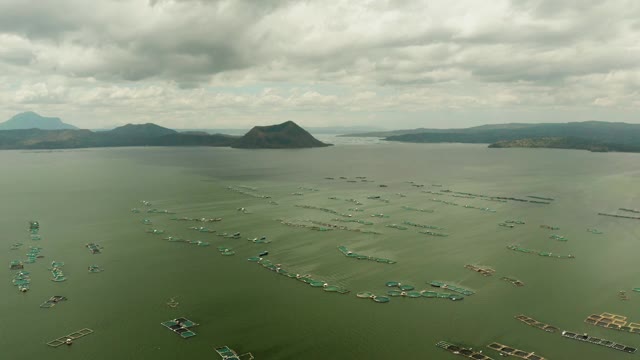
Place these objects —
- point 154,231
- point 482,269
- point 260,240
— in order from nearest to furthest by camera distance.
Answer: point 482,269 → point 260,240 → point 154,231

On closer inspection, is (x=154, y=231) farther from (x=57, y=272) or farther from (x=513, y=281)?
(x=513, y=281)

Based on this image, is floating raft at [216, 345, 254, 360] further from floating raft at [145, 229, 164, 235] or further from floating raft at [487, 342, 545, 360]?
floating raft at [145, 229, 164, 235]

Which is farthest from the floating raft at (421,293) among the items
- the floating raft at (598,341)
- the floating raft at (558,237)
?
the floating raft at (558,237)

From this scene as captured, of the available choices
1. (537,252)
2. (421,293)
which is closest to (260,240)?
(421,293)

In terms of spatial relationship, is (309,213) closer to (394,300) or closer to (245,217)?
(245,217)

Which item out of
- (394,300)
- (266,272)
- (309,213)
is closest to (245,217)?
(309,213)

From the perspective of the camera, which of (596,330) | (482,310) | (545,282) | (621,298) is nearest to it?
(596,330)

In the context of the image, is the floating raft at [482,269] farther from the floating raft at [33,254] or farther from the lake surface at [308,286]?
the floating raft at [33,254]
